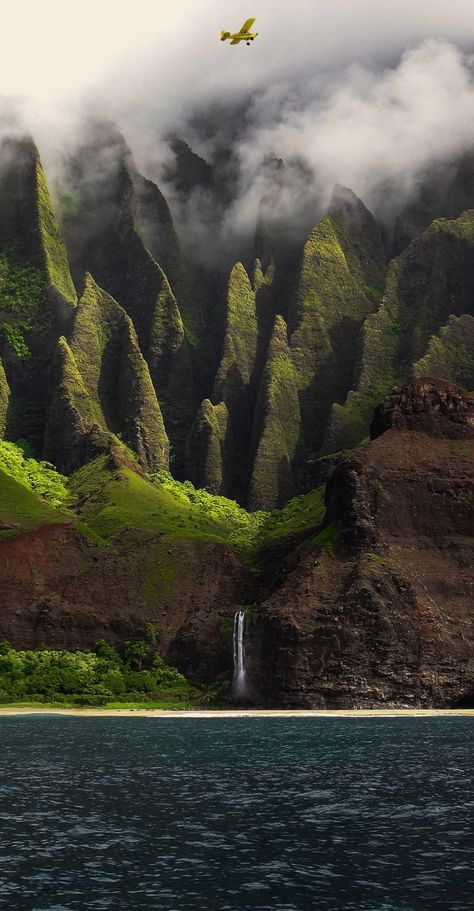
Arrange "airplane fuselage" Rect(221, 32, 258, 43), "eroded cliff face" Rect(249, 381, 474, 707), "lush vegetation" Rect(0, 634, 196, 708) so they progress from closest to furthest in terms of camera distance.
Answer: "airplane fuselage" Rect(221, 32, 258, 43) → "eroded cliff face" Rect(249, 381, 474, 707) → "lush vegetation" Rect(0, 634, 196, 708)

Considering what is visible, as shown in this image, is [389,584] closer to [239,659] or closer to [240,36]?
[239,659]

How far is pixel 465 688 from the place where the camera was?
13150 centimetres

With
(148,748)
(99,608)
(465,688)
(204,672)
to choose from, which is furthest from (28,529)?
(148,748)

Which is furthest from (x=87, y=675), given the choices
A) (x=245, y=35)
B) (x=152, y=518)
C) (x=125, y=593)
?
(x=245, y=35)

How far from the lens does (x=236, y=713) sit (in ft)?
411

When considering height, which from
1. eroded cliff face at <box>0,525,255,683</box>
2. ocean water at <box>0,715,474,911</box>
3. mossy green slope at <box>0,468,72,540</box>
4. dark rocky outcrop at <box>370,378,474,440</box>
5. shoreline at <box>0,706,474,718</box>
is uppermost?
dark rocky outcrop at <box>370,378,474,440</box>

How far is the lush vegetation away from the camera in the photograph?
13988 centimetres

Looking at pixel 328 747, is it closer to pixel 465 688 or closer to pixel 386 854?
pixel 386 854

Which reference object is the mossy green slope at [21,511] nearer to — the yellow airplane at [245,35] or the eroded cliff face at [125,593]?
the eroded cliff face at [125,593]

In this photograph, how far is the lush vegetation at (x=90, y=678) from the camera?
459 feet

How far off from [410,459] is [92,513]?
202 feet

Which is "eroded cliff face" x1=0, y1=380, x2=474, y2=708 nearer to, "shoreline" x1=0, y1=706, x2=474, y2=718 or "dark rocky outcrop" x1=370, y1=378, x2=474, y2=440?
"dark rocky outcrop" x1=370, y1=378, x2=474, y2=440

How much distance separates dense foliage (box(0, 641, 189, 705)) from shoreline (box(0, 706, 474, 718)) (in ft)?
24.1

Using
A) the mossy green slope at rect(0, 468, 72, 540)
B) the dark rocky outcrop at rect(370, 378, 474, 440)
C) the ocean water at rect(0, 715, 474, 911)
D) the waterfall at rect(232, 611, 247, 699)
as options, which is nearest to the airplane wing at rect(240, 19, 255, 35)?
the ocean water at rect(0, 715, 474, 911)
